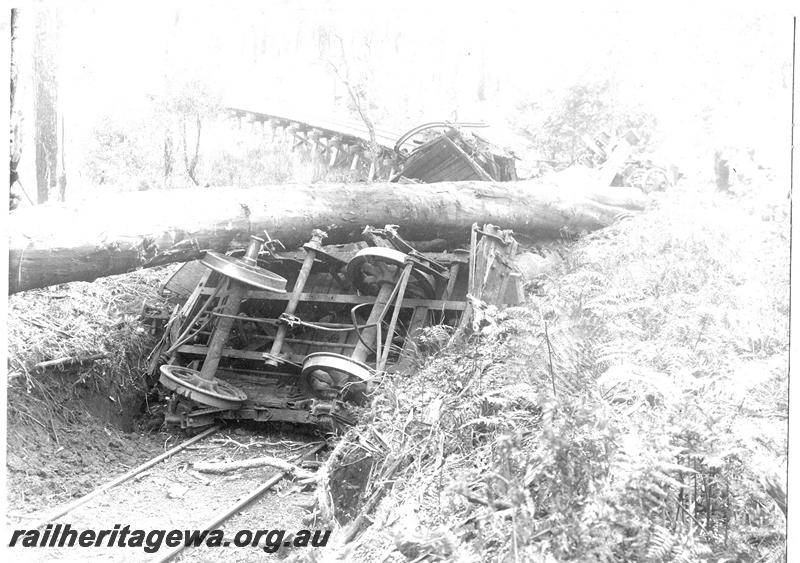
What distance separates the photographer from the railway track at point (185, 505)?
9.25ft

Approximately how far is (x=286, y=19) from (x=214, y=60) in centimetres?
103

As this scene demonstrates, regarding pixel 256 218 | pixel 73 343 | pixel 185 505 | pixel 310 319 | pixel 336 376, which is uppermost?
pixel 256 218

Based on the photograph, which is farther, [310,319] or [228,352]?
[310,319]

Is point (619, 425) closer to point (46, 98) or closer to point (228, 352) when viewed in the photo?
point (46, 98)

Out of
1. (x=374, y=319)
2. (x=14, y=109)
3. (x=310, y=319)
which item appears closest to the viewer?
(x=14, y=109)

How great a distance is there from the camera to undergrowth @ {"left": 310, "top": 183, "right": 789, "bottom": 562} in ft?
6.62

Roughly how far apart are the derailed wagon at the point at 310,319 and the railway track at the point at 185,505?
15.0 inches

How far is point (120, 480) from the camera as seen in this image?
164 inches

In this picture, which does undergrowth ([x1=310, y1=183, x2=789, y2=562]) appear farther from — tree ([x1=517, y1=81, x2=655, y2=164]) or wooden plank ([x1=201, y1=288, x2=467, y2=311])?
wooden plank ([x1=201, y1=288, x2=467, y2=311])

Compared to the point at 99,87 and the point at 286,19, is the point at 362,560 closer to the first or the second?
the point at 286,19

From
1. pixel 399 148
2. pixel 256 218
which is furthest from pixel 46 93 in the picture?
pixel 399 148

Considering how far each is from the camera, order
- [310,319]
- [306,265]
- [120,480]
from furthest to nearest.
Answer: [310,319]
[306,265]
[120,480]

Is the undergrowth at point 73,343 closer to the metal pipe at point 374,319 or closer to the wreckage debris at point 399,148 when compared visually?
the metal pipe at point 374,319

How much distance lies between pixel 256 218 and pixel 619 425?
12.1 ft
